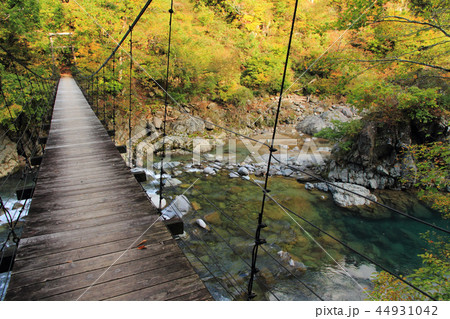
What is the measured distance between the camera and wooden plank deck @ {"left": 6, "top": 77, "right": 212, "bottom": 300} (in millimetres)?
1406

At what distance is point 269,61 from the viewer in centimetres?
1578

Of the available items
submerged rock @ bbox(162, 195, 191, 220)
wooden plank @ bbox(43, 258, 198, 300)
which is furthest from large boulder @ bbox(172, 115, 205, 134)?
wooden plank @ bbox(43, 258, 198, 300)

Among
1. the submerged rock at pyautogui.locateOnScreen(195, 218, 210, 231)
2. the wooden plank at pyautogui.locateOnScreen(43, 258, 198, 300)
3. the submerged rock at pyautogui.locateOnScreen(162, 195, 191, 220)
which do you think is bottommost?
the submerged rock at pyautogui.locateOnScreen(195, 218, 210, 231)

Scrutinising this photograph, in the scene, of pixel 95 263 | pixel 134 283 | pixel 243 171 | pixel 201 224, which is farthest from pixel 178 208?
pixel 134 283

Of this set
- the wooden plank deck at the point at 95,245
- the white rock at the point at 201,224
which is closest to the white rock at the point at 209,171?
the white rock at the point at 201,224

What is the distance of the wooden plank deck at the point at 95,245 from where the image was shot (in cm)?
141

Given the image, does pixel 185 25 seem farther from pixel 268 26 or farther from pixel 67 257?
pixel 67 257

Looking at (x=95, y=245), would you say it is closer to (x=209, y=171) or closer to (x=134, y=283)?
(x=134, y=283)

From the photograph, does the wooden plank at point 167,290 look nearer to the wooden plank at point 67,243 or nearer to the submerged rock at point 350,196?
the wooden plank at point 67,243

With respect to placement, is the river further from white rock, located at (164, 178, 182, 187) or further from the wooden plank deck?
the wooden plank deck

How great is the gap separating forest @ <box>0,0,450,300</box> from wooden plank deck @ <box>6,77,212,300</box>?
235 cm

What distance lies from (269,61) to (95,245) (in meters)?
16.2

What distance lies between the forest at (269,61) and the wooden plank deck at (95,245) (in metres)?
2.35

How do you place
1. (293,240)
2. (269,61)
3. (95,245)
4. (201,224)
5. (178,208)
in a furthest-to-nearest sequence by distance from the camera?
(269,61) → (178,208) → (201,224) → (293,240) → (95,245)
